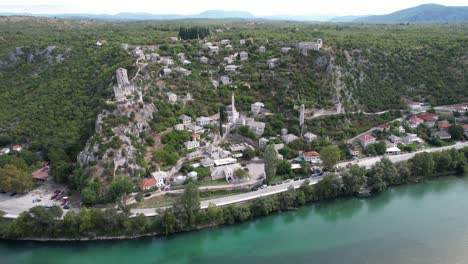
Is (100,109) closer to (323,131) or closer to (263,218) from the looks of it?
(263,218)

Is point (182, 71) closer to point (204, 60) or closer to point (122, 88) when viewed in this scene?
point (204, 60)

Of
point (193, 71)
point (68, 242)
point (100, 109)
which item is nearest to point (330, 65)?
point (193, 71)

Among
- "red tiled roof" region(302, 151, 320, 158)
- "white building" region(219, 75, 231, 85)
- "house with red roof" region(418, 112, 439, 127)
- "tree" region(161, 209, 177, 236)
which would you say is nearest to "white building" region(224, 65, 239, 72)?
"white building" region(219, 75, 231, 85)

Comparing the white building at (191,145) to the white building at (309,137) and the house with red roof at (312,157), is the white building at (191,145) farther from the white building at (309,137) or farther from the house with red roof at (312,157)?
the white building at (309,137)

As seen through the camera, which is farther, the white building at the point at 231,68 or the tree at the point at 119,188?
the white building at the point at 231,68

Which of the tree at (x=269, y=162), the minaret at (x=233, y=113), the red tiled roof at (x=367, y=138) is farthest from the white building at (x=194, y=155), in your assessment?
the red tiled roof at (x=367, y=138)
